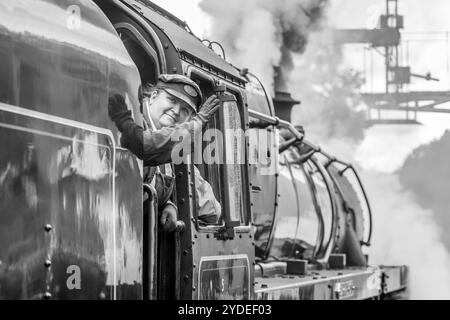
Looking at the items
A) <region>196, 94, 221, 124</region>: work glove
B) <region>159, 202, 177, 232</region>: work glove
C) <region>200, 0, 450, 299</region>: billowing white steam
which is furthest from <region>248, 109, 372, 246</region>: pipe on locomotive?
<region>159, 202, 177, 232</region>: work glove

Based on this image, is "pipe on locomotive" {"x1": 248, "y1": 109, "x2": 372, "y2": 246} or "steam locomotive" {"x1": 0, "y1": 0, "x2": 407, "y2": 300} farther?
"pipe on locomotive" {"x1": 248, "y1": 109, "x2": 372, "y2": 246}

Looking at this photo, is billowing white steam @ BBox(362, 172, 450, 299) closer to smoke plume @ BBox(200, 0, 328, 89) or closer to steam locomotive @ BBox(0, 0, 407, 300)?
smoke plume @ BBox(200, 0, 328, 89)

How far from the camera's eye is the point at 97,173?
12.5 feet

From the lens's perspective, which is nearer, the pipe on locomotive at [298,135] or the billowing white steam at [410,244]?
the pipe on locomotive at [298,135]

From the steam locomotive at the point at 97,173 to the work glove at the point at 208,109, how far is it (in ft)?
0.93

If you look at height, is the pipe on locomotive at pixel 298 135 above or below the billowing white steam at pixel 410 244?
above

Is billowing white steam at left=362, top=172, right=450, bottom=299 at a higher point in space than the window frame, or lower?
lower

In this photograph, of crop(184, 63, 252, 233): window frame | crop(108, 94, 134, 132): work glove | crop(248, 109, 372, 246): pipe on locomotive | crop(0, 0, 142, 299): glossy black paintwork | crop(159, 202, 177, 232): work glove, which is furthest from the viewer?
crop(248, 109, 372, 246): pipe on locomotive

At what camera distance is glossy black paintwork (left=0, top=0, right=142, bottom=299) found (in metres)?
3.33

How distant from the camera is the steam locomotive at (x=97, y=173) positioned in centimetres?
337

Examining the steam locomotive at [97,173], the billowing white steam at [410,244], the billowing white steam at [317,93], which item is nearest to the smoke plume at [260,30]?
the billowing white steam at [317,93]

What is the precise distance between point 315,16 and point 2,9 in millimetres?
10525

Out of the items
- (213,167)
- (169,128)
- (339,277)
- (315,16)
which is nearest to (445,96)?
(339,277)

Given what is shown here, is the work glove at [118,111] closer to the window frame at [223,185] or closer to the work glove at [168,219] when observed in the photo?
the work glove at [168,219]
